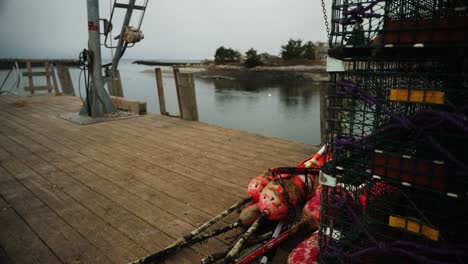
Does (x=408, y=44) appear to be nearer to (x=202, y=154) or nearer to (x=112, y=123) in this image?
(x=202, y=154)

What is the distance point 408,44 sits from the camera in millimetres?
1420

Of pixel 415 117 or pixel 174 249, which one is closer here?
pixel 415 117

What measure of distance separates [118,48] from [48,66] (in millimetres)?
5346

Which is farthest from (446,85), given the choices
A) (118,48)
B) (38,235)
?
(118,48)

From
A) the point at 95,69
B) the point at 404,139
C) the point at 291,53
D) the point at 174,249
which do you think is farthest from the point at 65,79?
the point at 291,53

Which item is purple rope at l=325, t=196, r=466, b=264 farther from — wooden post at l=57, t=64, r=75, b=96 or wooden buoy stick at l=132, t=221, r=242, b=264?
wooden post at l=57, t=64, r=75, b=96

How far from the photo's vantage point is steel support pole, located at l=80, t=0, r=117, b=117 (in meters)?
6.81

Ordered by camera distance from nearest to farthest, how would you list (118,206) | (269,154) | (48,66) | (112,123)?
(118,206), (269,154), (112,123), (48,66)

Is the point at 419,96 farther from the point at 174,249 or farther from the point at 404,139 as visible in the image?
the point at 174,249

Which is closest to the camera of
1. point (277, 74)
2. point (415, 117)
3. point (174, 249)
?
point (415, 117)

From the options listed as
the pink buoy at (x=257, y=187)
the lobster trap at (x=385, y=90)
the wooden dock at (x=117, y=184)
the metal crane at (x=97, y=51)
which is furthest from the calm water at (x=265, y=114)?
the lobster trap at (x=385, y=90)

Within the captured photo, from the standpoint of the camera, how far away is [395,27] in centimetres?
148

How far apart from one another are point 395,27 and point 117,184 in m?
3.14

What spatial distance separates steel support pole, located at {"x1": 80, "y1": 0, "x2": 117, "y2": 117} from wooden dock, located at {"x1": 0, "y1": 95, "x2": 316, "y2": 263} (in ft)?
2.80
